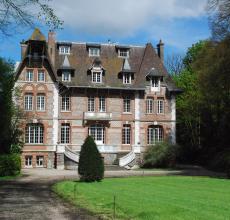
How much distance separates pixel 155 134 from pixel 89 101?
7.34 meters

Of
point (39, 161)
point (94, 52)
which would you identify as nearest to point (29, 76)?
point (94, 52)

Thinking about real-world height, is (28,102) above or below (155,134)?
above

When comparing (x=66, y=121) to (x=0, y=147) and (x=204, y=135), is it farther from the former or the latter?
(x=204, y=135)

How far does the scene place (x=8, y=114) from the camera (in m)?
34.1

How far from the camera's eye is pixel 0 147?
3606 centimetres

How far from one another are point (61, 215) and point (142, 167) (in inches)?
1192

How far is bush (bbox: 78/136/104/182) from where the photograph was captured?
2505 cm

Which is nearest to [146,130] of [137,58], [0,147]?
[137,58]

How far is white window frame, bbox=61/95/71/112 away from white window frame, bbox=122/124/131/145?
226 inches

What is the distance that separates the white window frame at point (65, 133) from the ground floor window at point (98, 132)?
2109 millimetres

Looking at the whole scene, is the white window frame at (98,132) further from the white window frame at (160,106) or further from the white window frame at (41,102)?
the white window frame at (160,106)

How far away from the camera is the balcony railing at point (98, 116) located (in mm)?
42250

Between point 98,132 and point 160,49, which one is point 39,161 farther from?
point 160,49

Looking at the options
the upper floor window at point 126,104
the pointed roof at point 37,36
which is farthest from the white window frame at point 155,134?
Result: the pointed roof at point 37,36
